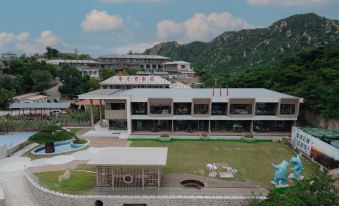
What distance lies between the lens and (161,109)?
37.0 meters

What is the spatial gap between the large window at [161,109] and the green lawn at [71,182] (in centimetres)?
1565

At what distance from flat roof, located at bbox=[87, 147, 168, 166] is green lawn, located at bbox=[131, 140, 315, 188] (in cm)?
264

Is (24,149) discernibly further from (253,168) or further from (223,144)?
(253,168)

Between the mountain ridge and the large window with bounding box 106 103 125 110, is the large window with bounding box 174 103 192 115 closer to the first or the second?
the large window with bounding box 106 103 125 110

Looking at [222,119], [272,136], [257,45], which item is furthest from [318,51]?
[257,45]

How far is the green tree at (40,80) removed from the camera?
66262mm

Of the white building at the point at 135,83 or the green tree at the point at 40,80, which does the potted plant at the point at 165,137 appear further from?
the green tree at the point at 40,80

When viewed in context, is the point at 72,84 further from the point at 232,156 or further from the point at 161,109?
the point at 232,156

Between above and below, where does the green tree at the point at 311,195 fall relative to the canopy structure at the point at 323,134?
below

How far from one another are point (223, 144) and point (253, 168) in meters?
7.94

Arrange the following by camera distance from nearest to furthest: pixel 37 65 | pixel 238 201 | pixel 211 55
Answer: pixel 238 201
pixel 37 65
pixel 211 55

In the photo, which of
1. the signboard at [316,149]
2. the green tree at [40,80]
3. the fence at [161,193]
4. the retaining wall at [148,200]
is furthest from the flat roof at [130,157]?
the green tree at [40,80]

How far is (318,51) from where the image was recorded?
49656 millimetres

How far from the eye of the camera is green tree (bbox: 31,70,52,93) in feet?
217
